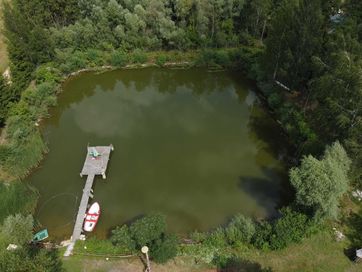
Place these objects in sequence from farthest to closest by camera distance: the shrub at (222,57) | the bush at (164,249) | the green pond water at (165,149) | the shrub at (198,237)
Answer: the shrub at (222,57) < the green pond water at (165,149) < the shrub at (198,237) < the bush at (164,249)

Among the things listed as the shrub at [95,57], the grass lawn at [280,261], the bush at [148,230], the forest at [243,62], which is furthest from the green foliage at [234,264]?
the shrub at [95,57]

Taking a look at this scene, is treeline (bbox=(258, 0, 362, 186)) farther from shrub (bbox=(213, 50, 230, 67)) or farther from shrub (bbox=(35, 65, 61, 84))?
shrub (bbox=(35, 65, 61, 84))

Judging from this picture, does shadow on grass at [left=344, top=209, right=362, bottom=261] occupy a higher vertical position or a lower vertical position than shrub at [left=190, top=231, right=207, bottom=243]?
higher

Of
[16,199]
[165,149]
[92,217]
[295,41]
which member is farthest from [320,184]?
[16,199]

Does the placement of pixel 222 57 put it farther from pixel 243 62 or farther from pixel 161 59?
pixel 161 59

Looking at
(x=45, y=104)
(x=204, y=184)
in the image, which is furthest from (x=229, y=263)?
(x=45, y=104)

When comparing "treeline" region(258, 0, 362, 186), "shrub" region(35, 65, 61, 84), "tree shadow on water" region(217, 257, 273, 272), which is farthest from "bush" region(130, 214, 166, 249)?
"shrub" region(35, 65, 61, 84)

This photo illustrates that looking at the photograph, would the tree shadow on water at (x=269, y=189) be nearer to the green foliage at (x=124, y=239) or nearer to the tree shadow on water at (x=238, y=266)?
the tree shadow on water at (x=238, y=266)

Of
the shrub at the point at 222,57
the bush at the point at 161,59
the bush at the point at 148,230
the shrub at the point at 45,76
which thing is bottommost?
the bush at the point at 148,230
